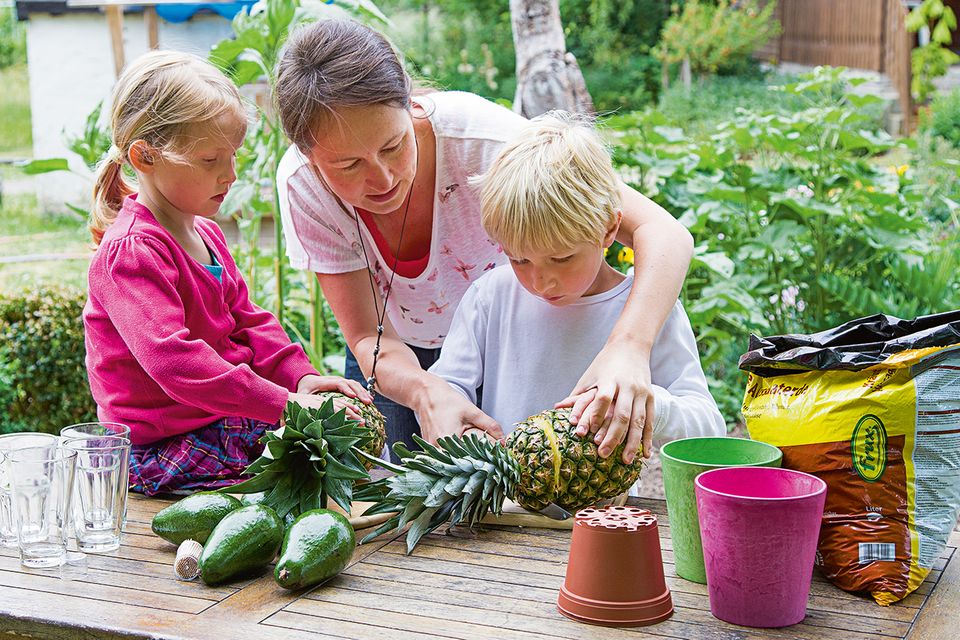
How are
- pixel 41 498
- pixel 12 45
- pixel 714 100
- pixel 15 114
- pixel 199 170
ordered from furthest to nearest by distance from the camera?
pixel 12 45, pixel 15 114, pixel 714 100, pixel 199 170, pixel 41 498

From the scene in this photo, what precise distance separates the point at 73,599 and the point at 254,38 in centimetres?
277

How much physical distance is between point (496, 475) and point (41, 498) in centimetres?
75

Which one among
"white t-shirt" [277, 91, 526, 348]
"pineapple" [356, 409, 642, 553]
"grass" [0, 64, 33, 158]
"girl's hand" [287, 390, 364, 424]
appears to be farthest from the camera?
"grass" [0, 64, 33, 158]

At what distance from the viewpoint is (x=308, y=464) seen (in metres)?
1.83

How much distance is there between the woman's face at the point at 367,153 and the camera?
6.64ft

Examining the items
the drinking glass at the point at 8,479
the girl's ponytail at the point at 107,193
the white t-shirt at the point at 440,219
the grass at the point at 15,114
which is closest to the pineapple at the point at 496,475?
the drinking glass at the point at 8,479

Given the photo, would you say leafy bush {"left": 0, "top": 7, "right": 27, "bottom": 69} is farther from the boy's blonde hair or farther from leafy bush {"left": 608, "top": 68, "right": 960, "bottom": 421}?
the boy's blonde hair

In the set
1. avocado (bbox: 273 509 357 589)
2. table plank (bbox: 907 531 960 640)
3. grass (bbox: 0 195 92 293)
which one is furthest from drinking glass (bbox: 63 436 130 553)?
grass (bbox: 0 195 92 293)

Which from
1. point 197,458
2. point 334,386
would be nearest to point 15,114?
point 197,458

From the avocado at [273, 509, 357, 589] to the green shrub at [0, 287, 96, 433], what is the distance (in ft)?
10.4

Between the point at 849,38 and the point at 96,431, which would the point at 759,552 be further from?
the point at 849,38

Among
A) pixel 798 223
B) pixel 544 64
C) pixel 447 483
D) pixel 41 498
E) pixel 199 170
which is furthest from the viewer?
pixel 544 64

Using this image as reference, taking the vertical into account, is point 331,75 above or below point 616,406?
above

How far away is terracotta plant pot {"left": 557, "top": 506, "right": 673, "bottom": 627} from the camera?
1.43 m
